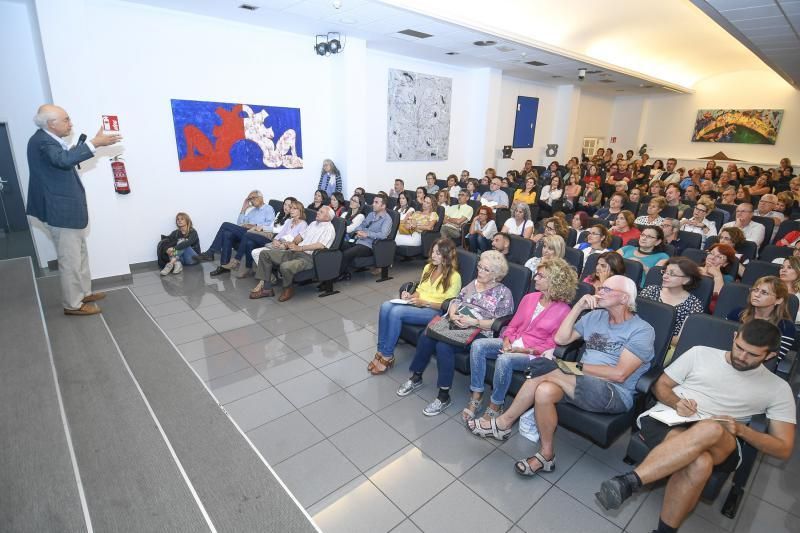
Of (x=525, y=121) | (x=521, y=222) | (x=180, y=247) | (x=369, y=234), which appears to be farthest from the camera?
(x=525, y=121)

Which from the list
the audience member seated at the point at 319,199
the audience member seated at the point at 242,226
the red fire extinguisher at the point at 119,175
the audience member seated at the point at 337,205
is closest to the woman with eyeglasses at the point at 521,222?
the audience member seated at the point at 337,205

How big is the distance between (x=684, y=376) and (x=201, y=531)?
260 centimetres

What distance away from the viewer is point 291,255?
195 inches

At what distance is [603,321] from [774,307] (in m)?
1.07

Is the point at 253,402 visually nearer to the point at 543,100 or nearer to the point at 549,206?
the point at 549,206

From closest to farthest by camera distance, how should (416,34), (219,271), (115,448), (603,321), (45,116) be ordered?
(115,448) → (603,321) → (45,116) → (219,271) → (416,34)

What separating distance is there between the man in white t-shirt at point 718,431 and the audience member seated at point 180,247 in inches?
222

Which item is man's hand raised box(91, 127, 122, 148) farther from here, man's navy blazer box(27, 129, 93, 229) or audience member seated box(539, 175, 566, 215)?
audience member seated box(539, 175, 566, 215)

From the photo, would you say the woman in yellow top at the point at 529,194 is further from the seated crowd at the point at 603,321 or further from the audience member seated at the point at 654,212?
the audience member seated at the point at 654,212

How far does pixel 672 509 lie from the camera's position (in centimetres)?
191

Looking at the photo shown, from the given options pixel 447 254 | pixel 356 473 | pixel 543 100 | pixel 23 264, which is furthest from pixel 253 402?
pixel 543 100

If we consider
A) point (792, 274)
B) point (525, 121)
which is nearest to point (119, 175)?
point (792, 274)

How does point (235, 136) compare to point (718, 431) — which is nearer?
point (718, 431)

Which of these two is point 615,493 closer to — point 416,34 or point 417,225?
point 417,225
